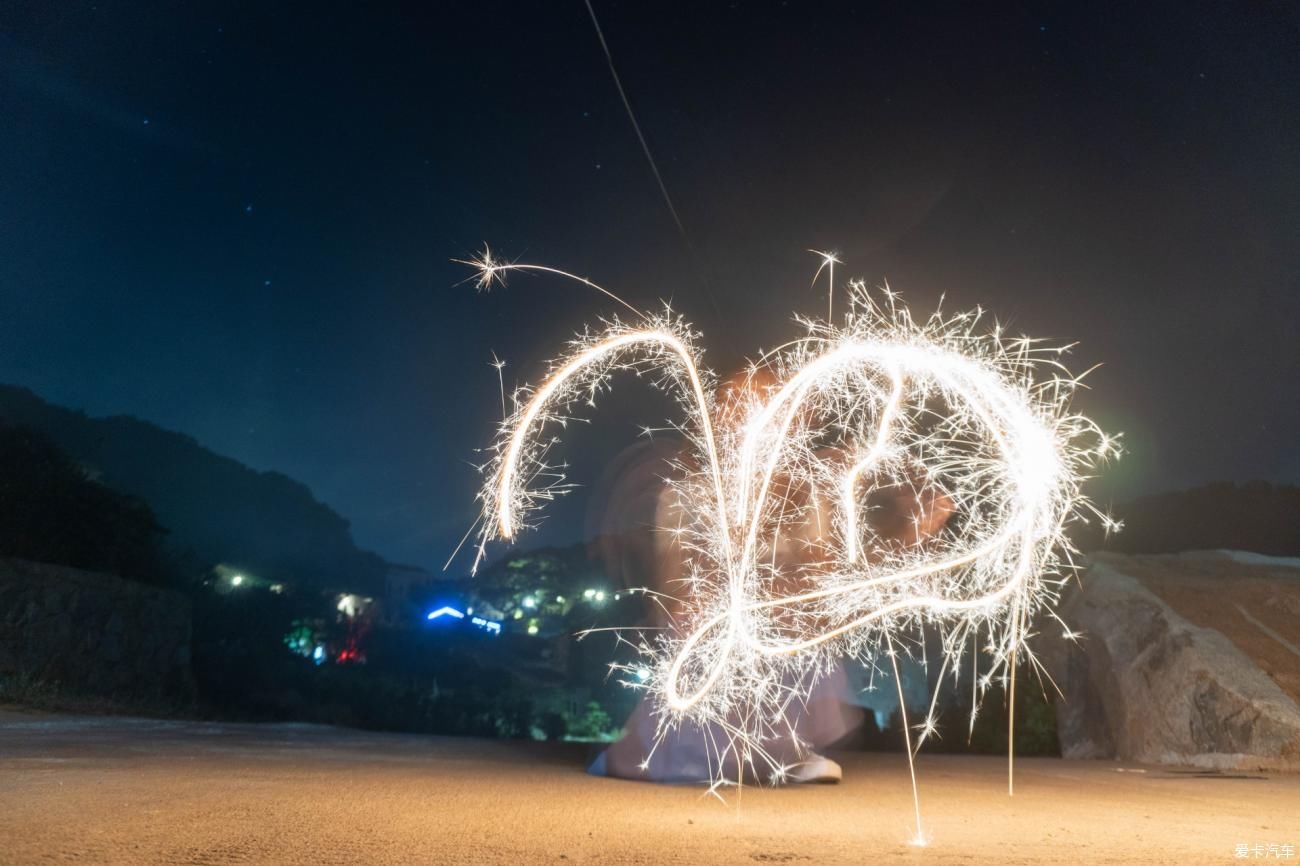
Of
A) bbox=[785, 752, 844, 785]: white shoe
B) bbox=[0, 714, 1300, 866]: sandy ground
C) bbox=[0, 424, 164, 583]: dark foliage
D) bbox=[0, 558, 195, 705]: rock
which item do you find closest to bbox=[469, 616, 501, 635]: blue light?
bbox=[0, 424, 164, 583]: dark foliage

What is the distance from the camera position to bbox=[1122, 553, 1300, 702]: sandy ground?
12141 mm

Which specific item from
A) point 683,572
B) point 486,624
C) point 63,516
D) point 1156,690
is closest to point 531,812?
point 683,572

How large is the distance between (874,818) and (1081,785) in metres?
3.83

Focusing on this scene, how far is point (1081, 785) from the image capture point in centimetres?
904

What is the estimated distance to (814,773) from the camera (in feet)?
28.8

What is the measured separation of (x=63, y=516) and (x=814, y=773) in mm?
16668

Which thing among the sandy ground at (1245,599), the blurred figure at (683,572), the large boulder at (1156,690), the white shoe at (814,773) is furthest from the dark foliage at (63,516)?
the sandy ground at (1245,599)

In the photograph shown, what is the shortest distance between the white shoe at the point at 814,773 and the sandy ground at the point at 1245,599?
6.95 m

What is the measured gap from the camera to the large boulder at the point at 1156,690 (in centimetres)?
1077

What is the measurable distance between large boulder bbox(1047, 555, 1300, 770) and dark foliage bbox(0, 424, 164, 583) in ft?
61.0

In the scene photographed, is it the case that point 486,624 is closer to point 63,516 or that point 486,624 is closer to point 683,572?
point 63,516

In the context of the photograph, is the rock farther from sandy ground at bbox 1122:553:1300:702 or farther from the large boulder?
sandy ground at bbox 1122:553:1300:702

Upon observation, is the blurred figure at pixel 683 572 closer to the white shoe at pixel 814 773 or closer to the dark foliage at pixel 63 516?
the white shoe at pixel 814 773

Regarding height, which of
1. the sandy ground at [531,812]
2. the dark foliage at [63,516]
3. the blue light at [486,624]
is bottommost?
the sandy ground at [531,812]
